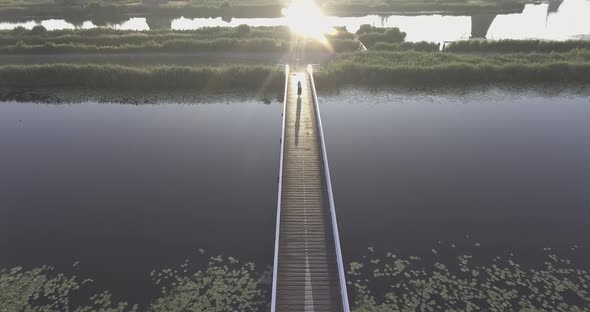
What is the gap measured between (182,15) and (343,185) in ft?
281

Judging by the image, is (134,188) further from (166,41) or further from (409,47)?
(409,47)

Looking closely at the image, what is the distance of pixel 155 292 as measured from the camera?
18.4 m

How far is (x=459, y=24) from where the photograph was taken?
265ft

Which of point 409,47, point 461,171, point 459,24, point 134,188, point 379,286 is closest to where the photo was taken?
point 379,286

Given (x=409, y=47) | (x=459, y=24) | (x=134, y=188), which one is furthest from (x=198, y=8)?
(x=134, y=188)

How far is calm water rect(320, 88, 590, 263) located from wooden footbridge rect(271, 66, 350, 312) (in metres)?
2.27

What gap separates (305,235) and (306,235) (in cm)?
5

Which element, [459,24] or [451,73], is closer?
[451,73]

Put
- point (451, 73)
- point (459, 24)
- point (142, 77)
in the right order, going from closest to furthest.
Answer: point (142, 77) → point (451, 73) → point (459, 24)

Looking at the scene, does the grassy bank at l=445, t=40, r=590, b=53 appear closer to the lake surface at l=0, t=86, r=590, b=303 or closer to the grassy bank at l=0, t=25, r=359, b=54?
the grassy bank at l=0, t=25, r=359, b=54

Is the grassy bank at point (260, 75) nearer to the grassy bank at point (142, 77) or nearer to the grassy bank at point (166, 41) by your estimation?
the grassy bank at point (142, 77)

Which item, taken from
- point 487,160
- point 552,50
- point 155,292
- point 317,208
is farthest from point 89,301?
point 552,50

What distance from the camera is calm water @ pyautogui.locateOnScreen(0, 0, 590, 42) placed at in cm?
7006

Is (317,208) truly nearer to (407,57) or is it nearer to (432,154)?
(432,154)
